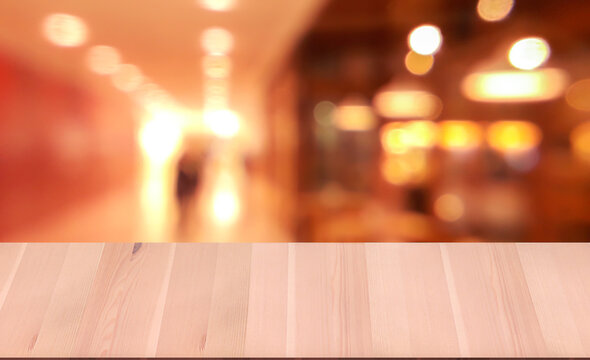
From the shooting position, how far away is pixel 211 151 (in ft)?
3.44

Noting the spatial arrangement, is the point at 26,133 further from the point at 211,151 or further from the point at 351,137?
the point at 351,137

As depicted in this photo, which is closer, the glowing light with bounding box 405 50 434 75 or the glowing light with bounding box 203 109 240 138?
the glowing light with bounding box 203 109 240 138

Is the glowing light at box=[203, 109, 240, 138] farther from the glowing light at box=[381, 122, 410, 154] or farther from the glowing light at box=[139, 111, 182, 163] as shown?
the glowing light at box=[381, 122, 410, 154]

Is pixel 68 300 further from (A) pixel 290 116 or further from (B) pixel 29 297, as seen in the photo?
(A) pixel 290 116

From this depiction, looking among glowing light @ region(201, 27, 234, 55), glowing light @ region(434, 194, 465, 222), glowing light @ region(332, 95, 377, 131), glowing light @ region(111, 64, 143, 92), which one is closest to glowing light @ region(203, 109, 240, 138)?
glowing light @ region(201, 27, 234, 55)

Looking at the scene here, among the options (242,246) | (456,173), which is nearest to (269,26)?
(242,246)

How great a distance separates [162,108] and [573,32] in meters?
1.82

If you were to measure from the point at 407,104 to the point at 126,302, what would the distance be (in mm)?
1503

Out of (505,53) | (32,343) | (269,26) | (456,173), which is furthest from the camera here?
→ (456,173)

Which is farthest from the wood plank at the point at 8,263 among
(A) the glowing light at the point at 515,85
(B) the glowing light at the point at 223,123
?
(A) the glowing light at the point at 515,85

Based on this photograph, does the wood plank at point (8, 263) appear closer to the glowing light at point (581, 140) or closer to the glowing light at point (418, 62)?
the glowing light at point (418, 62)

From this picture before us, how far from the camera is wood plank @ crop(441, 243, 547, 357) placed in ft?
1.06

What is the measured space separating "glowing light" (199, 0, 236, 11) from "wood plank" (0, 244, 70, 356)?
92 centimetres

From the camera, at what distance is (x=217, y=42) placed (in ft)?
3.97
